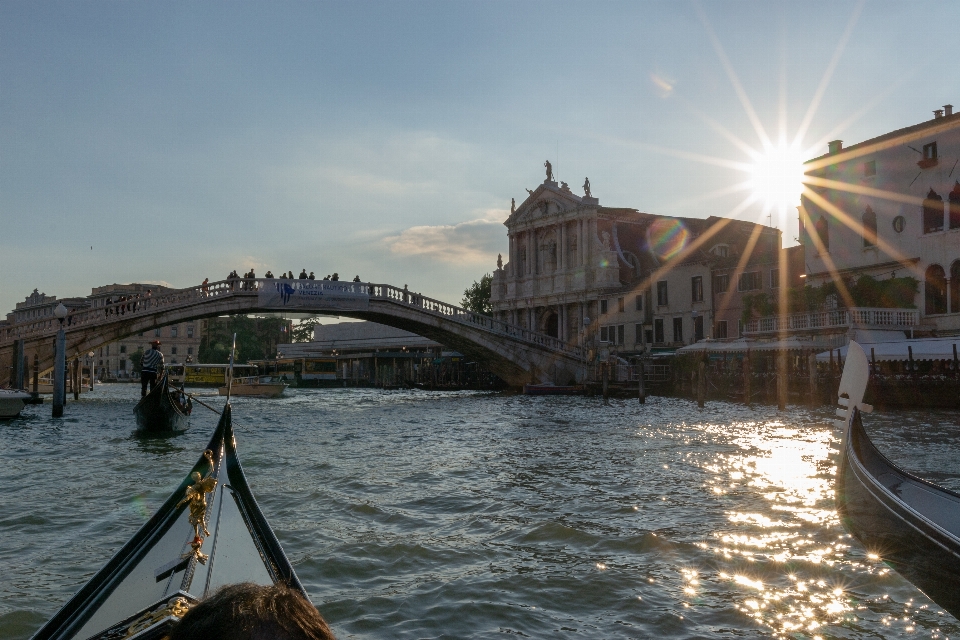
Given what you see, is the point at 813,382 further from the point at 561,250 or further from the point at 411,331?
the point at 561,250

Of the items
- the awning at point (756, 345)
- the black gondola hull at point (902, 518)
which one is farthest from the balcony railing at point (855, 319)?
the black gondola hull at point (902, 518)

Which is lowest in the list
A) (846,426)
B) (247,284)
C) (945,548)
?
(945,548)

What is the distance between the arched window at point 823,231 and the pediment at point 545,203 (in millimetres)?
13332

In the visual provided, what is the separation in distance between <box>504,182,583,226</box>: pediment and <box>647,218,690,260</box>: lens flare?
402cm

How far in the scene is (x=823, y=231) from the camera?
813 inches

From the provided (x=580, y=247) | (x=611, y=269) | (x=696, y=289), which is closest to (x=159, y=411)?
(x=696, y=289)

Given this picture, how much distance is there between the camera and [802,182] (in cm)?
2116

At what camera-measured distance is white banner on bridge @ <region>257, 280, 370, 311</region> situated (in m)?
20.0

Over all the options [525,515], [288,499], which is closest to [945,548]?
[525,515]

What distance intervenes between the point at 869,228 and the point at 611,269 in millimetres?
13545

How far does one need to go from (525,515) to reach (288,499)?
178cm

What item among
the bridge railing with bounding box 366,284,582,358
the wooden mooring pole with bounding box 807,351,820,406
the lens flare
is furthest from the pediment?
the wooden mooring pole with bounding box 807,351,820,406

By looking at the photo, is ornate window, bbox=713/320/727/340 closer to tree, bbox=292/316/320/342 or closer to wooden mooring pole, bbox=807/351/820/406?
wooden mooring pole, bbox=807/351/820/406

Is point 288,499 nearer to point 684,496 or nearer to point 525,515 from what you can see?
point 525,515
